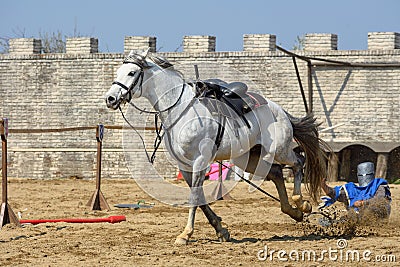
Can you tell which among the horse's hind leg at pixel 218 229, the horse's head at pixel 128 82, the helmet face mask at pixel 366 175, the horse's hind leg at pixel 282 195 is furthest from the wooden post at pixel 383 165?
the horse's head at pixel 128 82

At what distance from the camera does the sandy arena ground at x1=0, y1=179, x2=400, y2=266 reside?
698cm

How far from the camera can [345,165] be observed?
18.3 metres

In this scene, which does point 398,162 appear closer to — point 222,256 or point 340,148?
point 340,148

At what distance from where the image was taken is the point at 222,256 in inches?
284

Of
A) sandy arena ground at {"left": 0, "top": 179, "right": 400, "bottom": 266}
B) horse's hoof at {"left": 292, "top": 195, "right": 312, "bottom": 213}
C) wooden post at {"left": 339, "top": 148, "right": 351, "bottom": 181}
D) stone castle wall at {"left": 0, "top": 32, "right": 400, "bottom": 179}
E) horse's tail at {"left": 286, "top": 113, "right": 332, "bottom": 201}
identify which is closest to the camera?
sandy arena ground at {"left": 0, "top": 179, "right": 400, "bottom": 266}

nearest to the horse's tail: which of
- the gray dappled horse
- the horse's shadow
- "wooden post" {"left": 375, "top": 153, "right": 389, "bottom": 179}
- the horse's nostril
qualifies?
the gray dappled horse

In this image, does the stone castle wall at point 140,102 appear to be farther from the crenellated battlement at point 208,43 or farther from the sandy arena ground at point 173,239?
the sandy arena ground at point 173,239

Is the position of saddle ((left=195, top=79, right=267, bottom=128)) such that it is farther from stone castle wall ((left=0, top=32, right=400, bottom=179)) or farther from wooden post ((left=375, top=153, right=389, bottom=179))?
wooden post ((left=375, top=153, right=389, bottom=179))

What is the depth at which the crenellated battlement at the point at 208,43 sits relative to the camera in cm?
1798

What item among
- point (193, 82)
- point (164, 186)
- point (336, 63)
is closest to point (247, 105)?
point (193, 82)

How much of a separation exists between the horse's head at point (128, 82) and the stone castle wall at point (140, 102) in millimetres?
8453

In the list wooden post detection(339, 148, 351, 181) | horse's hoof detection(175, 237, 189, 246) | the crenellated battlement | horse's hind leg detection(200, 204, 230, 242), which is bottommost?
wooden post detection(339, 148, 351, 181)

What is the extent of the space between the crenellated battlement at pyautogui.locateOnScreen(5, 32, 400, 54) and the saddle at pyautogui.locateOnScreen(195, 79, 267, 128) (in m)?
9.54

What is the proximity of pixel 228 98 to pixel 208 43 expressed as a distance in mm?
10767
